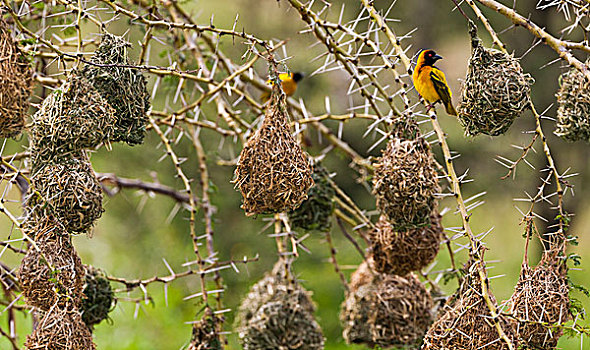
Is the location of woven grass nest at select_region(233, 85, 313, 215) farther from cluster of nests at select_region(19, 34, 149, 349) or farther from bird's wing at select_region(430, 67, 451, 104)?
bird's wing at select_region(430, 67, 451, 104)

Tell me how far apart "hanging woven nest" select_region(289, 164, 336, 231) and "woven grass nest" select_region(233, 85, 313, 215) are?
2.03ft

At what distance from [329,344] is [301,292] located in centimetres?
405

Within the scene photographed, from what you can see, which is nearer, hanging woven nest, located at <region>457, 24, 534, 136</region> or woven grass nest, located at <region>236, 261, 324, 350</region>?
hanging woven nest, located at <region>457, 24, 534, 136</region>

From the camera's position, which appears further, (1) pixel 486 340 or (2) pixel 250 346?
(2) pixel 250 346

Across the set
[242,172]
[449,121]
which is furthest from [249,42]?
[449,121]

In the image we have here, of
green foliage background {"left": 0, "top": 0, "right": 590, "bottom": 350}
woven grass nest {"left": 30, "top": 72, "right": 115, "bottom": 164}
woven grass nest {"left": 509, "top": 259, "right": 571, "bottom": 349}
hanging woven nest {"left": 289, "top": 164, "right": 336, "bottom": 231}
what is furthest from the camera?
green foliage background {"left": 0, "top": 0, "right": 590, "bottom": 350}

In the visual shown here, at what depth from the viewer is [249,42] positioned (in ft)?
5.72

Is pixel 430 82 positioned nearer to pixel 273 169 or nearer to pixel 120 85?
pixel 273 169

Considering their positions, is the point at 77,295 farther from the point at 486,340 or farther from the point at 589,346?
the point at 589,346

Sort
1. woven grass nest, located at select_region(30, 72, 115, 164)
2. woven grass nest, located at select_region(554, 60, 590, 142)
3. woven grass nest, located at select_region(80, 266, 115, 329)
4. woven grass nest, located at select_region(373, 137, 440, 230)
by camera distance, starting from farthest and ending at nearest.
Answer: woven grass nest, located at select_region(80, 266, 115, 329), woven grass nest, located at select_region(373, 137, 440, 230), woven grass nest, located at select_region(554, 60, 590, 142), woven grass nest, located at select_region(30, 72, 115, 164)

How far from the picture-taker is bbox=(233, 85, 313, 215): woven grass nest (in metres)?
1.89

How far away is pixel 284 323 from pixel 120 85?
127 cm

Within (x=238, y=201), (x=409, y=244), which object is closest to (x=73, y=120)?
(x=409, y=244)

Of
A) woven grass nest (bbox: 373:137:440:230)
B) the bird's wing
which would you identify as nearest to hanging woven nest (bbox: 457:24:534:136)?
the bird's wing
